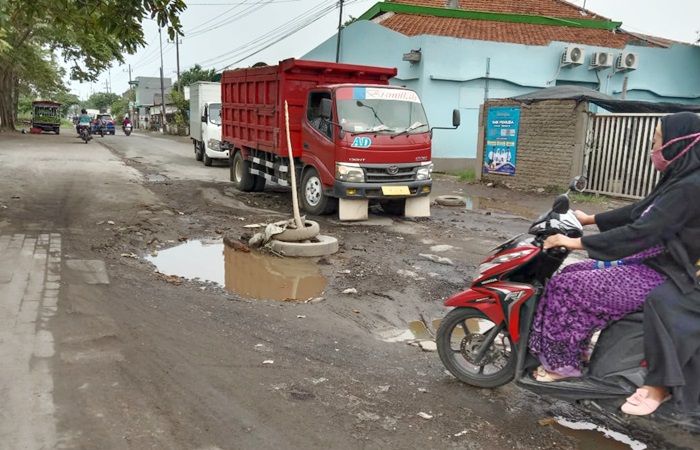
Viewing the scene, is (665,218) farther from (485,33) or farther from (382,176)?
(485,33)

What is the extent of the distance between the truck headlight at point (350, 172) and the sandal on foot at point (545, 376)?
5.98 metres

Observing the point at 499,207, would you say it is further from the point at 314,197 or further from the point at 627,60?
the point at 627,60

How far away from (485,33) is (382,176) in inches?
513

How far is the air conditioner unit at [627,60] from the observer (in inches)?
786

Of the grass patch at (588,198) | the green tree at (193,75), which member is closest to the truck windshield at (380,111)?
the grass patch at (588,198)

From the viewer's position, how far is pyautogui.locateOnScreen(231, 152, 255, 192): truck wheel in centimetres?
1264

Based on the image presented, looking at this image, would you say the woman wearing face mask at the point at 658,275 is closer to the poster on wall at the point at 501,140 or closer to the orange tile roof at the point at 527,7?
the poster on wall at the point at 501,140

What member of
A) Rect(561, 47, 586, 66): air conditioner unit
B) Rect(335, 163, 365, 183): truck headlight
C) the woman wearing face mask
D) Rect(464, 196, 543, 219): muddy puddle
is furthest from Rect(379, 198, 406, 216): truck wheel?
Rect(561, 47, 586, 66): air conditioner unit

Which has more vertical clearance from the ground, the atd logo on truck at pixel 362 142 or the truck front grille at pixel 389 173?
the atd logo on truck at pixel 362 142

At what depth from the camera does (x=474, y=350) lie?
364cm

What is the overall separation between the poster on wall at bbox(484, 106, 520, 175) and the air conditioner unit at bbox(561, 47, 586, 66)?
573 cm

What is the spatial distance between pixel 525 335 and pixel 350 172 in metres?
5.93

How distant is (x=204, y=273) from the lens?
6.40 m

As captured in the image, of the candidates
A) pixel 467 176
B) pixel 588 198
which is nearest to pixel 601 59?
pixel 467 176
